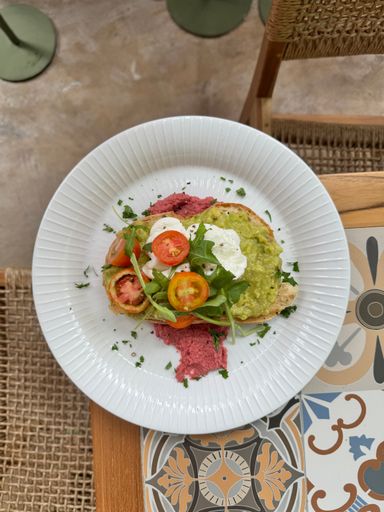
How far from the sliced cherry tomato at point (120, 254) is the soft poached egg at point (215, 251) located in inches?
1.8

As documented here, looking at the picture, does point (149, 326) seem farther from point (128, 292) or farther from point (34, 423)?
point (34, 423)

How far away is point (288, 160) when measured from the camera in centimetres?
158

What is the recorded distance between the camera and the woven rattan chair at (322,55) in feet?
4.78

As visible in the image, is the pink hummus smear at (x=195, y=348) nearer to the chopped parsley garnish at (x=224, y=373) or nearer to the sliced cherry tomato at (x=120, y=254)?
the chopped parsley garnish at (x=224, y=373)

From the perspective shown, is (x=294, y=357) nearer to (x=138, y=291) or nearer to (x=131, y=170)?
(x=138, y=291)

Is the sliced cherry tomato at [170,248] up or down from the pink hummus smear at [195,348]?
up

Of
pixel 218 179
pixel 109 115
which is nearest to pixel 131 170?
pixel 218 179

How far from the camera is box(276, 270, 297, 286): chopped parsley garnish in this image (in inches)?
63.1

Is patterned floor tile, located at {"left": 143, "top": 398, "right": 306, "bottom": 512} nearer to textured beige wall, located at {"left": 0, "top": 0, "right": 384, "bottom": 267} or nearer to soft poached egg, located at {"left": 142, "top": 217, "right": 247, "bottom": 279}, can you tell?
soft poached egg, located at {"left": 142, "top": 217, "right": 247, "bottom": 279}

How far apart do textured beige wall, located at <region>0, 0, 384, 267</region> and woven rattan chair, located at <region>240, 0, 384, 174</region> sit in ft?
1.98

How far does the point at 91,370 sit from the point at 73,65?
5.70 feet

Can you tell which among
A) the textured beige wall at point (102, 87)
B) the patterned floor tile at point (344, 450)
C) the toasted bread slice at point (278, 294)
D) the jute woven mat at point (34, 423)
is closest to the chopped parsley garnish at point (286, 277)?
the toasted bread slice at point (278, 294)

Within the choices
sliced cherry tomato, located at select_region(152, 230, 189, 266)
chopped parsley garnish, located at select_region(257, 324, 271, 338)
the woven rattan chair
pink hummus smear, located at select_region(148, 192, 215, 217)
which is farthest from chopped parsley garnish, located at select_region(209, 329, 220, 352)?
the woven rattan chair

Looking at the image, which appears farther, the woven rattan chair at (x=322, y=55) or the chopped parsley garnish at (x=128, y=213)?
the chopped parsley garnish at (x=128, y=213)
